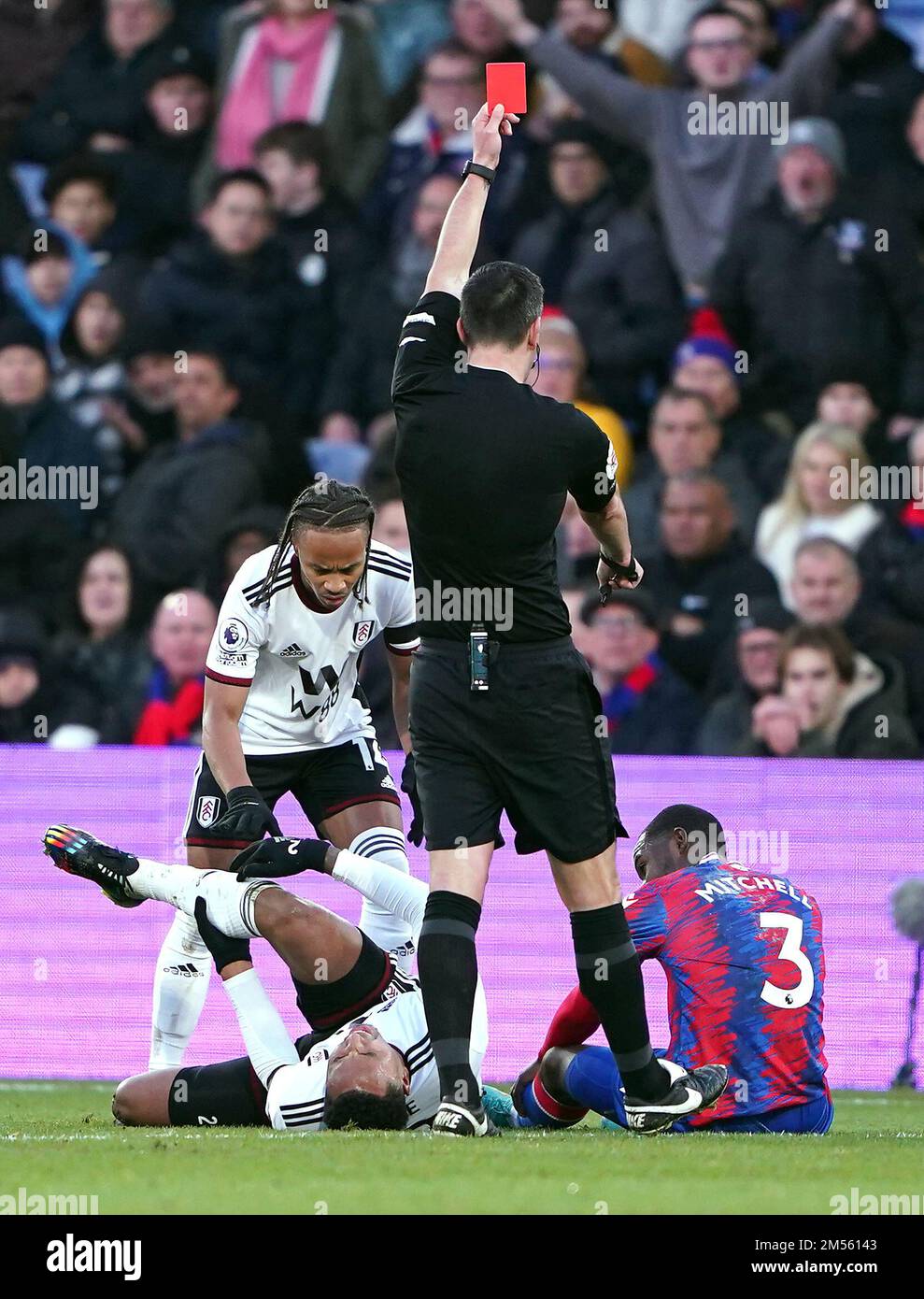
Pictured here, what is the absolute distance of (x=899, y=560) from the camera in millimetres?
9281

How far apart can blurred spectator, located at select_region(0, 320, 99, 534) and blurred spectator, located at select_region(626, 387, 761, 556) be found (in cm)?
269

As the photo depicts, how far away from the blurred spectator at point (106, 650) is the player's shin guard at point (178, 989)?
2.88 meters

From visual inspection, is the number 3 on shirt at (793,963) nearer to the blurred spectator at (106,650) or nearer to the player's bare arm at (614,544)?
the player's bare arm at (614,544)

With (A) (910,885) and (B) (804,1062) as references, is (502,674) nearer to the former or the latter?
(B) (804,1062)

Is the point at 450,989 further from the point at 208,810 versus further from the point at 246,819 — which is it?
the point at 208,810

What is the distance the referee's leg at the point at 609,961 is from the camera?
17.0ft

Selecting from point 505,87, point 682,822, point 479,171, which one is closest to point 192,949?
point 682,822

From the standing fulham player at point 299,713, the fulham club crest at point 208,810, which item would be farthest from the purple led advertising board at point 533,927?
the fulham club crest at point 208,810

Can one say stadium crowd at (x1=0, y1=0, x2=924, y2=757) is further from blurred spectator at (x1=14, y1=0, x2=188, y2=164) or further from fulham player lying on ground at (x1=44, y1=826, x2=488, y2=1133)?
fulham player lying on ground at (x1=44, y1=826, x2=488, y2=1133)

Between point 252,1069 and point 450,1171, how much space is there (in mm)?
1421

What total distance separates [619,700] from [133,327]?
331 cm

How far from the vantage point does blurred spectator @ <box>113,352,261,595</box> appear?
9875 millimetres

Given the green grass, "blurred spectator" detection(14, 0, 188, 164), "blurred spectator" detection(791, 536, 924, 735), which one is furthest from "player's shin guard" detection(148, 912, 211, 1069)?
"blurred spectator" detection(14, 0, 188, 164)

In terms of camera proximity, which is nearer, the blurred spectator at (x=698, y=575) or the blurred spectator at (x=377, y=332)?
the blurred spectator at (x=698, y=575)
